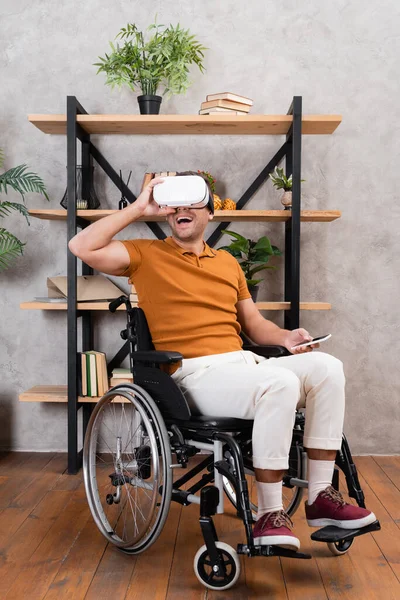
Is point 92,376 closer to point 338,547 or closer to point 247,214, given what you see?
point 247,214

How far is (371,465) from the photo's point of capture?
133 inches

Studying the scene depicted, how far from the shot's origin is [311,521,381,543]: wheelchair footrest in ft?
6.46

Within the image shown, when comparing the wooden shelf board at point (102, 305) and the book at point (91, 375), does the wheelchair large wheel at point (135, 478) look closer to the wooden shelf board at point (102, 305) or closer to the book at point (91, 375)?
the book at point (91, 375)

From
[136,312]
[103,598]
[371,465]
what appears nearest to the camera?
[103,598]

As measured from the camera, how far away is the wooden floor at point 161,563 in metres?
1.97

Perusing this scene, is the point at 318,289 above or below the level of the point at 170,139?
below

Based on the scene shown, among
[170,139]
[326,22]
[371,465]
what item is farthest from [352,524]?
[326,22]

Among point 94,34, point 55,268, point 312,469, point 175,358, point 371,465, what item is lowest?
point 371,465

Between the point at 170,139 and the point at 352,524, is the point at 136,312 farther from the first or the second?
the point at 170,139

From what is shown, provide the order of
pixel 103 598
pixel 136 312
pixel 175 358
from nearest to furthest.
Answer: pixel 103 598, pixel 175 358, pixel 136 312

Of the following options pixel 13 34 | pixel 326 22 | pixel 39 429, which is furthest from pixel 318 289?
pixel 13 34

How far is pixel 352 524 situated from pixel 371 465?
56.8 inches

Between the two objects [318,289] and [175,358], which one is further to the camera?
[318,289]

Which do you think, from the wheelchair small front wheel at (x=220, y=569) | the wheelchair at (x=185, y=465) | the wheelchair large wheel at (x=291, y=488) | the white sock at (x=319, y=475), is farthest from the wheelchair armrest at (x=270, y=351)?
the wheelchair small front wheel at (x=220, y=569)
